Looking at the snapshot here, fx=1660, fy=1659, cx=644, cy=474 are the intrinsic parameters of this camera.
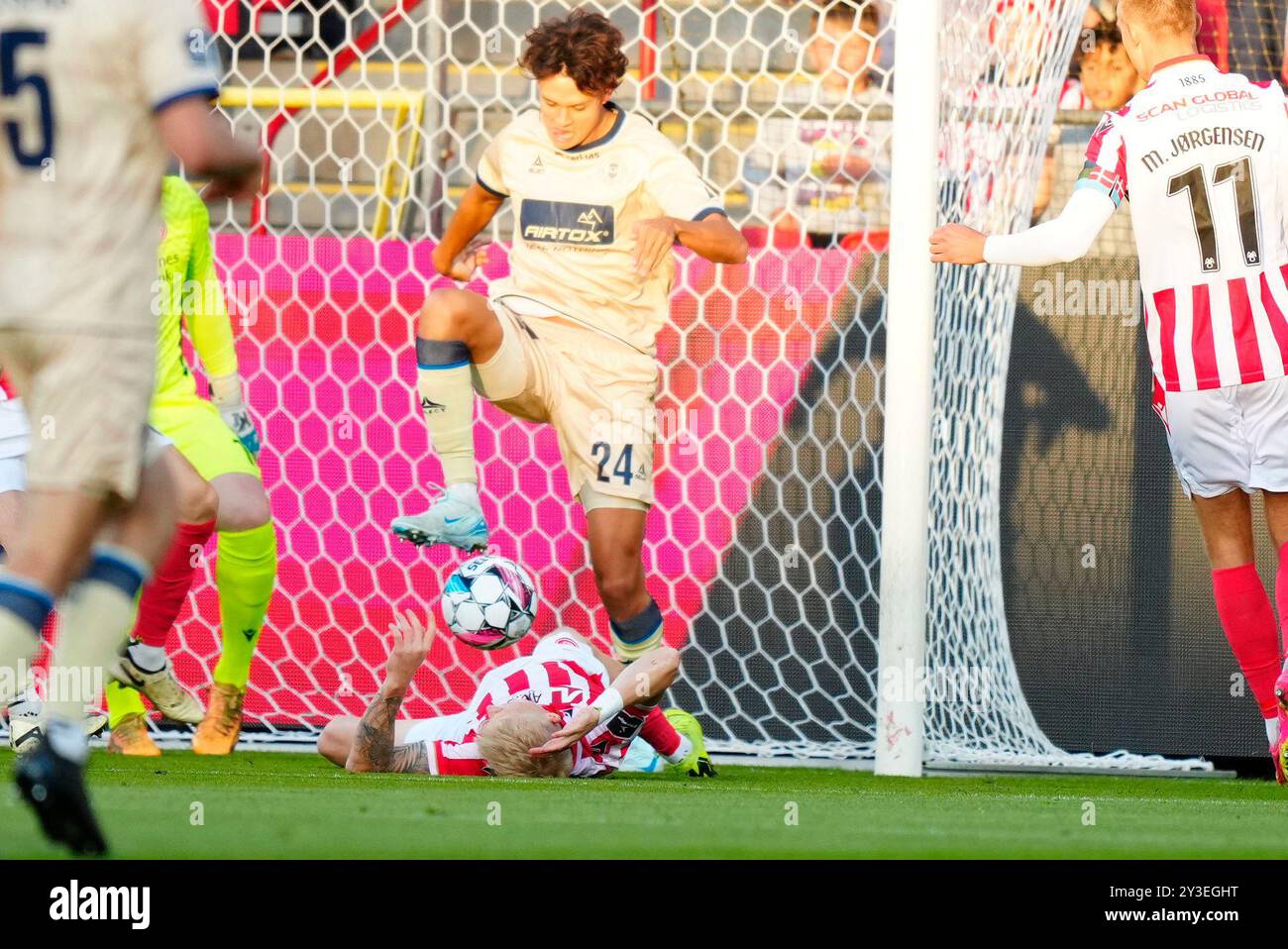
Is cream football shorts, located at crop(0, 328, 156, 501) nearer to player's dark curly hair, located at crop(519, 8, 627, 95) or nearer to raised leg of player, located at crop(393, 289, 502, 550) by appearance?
raised leg of player, located at crop(393, 289, 502, 550)

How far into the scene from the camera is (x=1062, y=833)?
2.50 m

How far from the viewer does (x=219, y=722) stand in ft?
14.0

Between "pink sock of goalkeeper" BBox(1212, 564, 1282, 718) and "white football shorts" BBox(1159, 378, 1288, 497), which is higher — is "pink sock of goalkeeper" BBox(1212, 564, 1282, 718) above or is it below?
below

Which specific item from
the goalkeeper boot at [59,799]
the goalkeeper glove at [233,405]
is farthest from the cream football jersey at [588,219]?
the goalkeeper boot at [59,799]

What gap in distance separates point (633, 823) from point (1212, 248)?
1.82 meters

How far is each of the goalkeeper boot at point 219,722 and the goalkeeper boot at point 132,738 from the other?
12cm

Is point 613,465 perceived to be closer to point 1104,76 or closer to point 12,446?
point 12,446

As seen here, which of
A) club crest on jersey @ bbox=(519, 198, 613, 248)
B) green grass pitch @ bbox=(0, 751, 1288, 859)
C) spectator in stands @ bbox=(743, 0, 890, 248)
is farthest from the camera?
spectator in stands @ bbox=(743, 0, 890, 248)

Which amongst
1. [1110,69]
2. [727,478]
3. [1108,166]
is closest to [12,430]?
[727,478]

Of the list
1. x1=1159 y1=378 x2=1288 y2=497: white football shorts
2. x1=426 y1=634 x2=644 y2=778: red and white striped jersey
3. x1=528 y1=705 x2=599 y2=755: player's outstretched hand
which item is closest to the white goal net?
x1=1159 y1=378 x2=1288 y2=497: white football shorts

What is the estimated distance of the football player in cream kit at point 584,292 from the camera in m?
3.99

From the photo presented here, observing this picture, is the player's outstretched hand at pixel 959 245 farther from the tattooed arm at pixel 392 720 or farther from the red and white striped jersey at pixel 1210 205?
the tattooed arm at pixel 392 720

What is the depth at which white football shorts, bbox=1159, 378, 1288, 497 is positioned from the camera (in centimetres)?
341

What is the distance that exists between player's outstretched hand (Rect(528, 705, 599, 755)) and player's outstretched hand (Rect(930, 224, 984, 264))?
1147 millimetres
